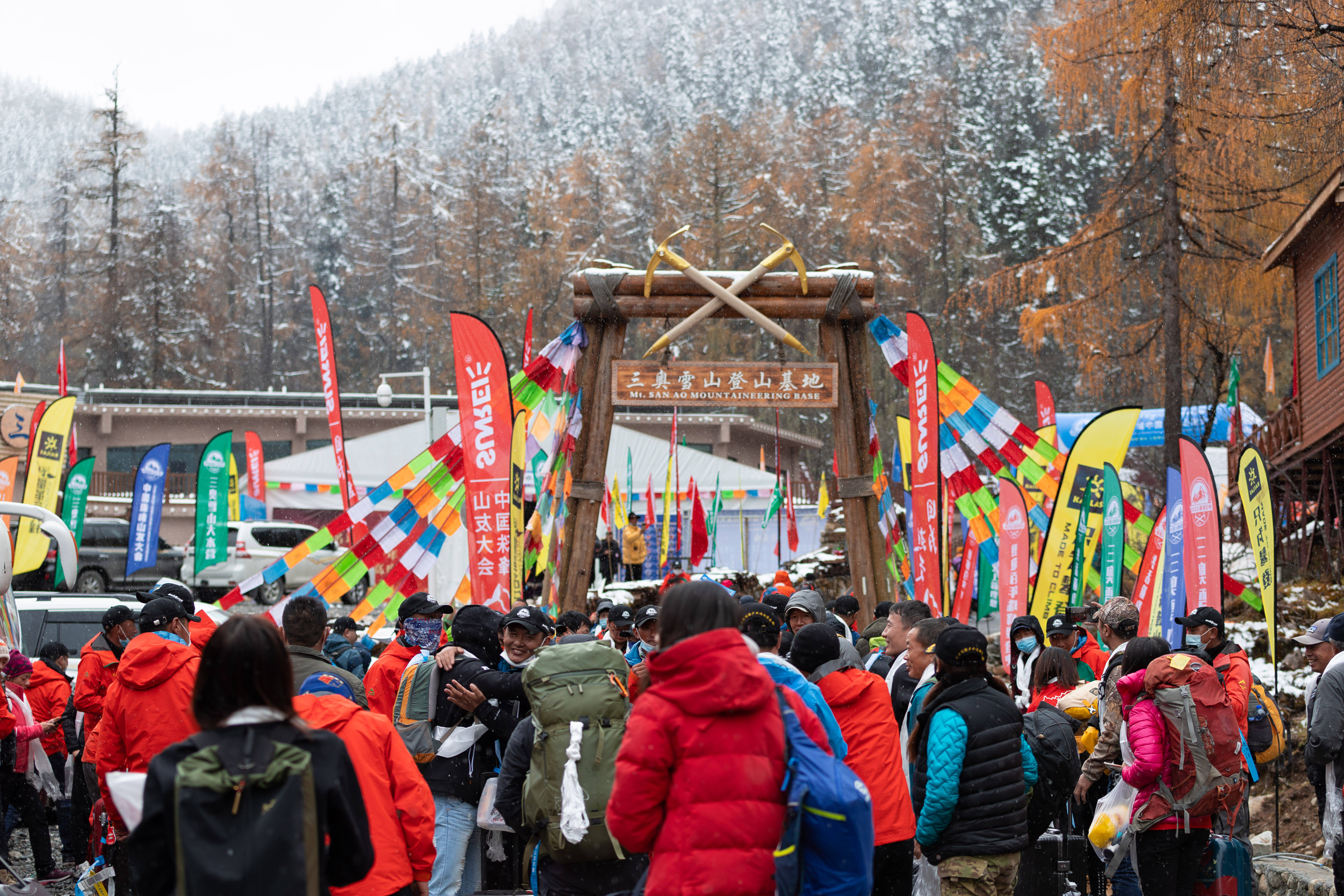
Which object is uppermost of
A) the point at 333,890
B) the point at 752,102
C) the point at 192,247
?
the point at 752,102

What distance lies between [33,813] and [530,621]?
485 cm

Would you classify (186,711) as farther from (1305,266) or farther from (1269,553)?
(1305,266)

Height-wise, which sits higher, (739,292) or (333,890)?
(739,292)

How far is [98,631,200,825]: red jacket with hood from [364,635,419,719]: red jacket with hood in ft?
3.12

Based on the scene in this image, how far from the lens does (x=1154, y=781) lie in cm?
538

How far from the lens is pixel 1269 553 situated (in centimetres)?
812

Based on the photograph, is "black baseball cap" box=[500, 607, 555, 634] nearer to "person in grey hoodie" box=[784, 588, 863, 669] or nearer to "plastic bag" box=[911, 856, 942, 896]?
"person in grey hoodie" box=[784, 588, 863, 669]

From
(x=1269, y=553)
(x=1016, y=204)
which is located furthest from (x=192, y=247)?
(x=1269, y=553)

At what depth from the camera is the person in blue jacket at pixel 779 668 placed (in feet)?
12.4

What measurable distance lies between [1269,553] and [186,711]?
7021 millimetres

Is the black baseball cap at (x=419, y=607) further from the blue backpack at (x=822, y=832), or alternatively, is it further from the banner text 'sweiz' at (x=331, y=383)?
the banner text 'sweiz' at (x=331, y=383)

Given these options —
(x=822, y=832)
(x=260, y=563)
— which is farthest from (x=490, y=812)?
(x=260, y=563)

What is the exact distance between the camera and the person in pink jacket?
536cm

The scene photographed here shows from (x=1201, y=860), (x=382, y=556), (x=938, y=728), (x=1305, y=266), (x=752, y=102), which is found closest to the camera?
(x=938, y=728)
